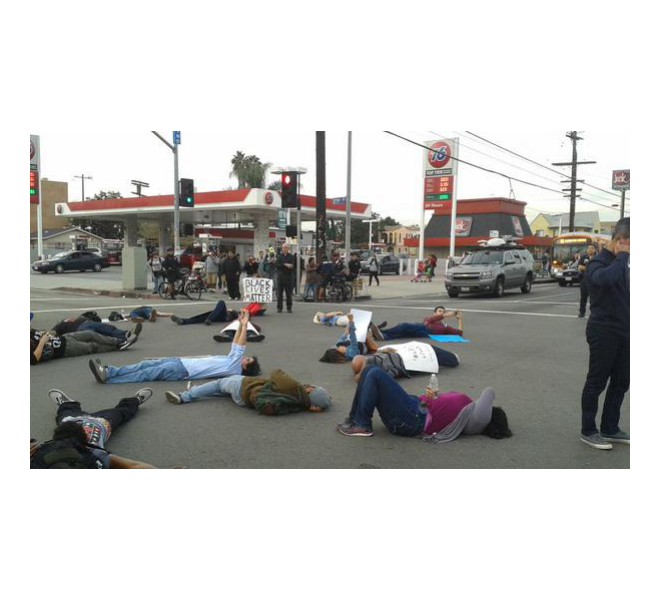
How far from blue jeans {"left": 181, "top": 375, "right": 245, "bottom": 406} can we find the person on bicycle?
1370 centimetres

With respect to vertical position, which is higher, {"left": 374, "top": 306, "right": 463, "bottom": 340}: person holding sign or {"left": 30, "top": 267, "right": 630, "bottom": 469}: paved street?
{"left": 374, "top": 306, "right": 463, "bottom": 340}: person holding sign

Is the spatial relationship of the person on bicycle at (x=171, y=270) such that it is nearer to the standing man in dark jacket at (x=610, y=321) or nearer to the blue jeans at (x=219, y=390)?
the blue jeans at (x=219, y=390)

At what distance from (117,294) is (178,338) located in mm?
11723

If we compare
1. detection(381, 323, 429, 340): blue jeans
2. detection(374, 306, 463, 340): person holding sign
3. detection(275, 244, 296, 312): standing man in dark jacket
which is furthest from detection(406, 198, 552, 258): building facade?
detection(381, 323, 429, 340): blue jeans

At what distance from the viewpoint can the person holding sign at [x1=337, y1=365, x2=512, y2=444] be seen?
4.96 metres

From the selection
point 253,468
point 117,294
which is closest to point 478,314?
point 253,468

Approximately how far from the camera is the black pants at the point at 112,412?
16.6ft

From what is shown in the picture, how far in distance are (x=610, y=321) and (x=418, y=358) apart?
9.73 ft

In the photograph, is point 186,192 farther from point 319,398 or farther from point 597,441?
point 597,441

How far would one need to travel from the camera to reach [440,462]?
179 inches

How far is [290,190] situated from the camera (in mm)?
18266

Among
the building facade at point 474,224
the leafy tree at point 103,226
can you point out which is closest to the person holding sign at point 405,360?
the building facade at point 474,224

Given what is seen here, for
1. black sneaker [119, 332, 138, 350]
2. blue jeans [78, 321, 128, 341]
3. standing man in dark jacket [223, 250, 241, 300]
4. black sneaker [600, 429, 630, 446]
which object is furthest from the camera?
standing man in dark jacket [223, 250, 241, 300]

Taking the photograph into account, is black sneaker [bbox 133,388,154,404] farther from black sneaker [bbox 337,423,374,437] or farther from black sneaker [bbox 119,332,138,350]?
black sneaker [bbox 119,332,138,350]
